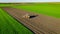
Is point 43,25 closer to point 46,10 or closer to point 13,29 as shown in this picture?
point 13,29

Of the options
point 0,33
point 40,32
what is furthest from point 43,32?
point 0,33

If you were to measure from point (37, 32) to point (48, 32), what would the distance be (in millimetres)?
752

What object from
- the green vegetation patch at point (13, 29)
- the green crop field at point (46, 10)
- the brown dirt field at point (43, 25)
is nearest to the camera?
the green vegetation patch at point (13, 29)

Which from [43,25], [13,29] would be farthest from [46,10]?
[13,29]

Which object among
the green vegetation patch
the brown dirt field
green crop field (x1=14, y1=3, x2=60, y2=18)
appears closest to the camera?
the green vegetation patch

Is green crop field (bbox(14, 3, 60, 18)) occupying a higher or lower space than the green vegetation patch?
lower

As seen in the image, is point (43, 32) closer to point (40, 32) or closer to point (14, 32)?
point (40, 32)

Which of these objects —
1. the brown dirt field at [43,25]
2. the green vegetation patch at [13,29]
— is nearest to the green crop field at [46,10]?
the brown dirt field at [43,25]

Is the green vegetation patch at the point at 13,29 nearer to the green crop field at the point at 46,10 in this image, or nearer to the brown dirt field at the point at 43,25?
the brown dirt field at the point at 43,25

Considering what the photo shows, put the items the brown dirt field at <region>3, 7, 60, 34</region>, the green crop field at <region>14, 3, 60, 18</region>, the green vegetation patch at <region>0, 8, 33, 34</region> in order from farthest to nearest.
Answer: the green crop field at <region>14, 3, 60, 18</region> < the brown dirt field at <region>3, 7, 60, 34</region> < the green vegetation patch at <region>0, 8, 33, 34</region>

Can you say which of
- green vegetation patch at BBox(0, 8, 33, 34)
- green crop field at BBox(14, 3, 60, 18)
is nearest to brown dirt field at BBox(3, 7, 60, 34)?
green vegetation patch at BBox(0, 8, 33, 34)

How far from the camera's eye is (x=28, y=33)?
36.4 ft

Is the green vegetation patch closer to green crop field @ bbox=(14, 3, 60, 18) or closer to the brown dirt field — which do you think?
the brown dirt field

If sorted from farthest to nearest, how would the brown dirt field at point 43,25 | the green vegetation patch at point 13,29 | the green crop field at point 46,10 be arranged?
the green crop field at point 46,10, the brown dirt field at point 43,25, the green vegetation patch at point 13,29
